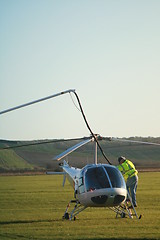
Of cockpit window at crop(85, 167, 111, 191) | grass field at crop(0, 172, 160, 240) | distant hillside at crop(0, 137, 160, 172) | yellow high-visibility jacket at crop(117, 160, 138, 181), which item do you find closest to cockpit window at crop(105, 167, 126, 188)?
cockpit window at crop(85, 167, 111, 191)

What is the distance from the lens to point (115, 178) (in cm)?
2066

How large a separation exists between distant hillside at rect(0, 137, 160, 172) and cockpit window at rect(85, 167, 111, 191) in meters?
92.9

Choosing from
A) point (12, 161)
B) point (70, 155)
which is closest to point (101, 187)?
point (12, 161)

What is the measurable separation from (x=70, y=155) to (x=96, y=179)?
11939cm

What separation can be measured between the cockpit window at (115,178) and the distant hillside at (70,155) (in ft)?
305

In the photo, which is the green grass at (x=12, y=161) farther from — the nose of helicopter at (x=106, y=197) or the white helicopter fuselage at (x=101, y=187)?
the nose of helicopter at (x=106, y=197)

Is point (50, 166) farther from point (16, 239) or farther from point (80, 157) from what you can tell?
point (16, 239)

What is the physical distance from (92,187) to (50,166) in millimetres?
95591

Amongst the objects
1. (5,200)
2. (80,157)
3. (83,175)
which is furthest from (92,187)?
(80,157)

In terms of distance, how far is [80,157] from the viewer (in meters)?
136

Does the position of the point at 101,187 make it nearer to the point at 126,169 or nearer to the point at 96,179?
the point at 96,179

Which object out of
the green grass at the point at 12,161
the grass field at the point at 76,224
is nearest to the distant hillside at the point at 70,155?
the green grass at the point at 12,161

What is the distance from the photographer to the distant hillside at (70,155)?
124125 mm

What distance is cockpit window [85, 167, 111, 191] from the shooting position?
20.4 meters
